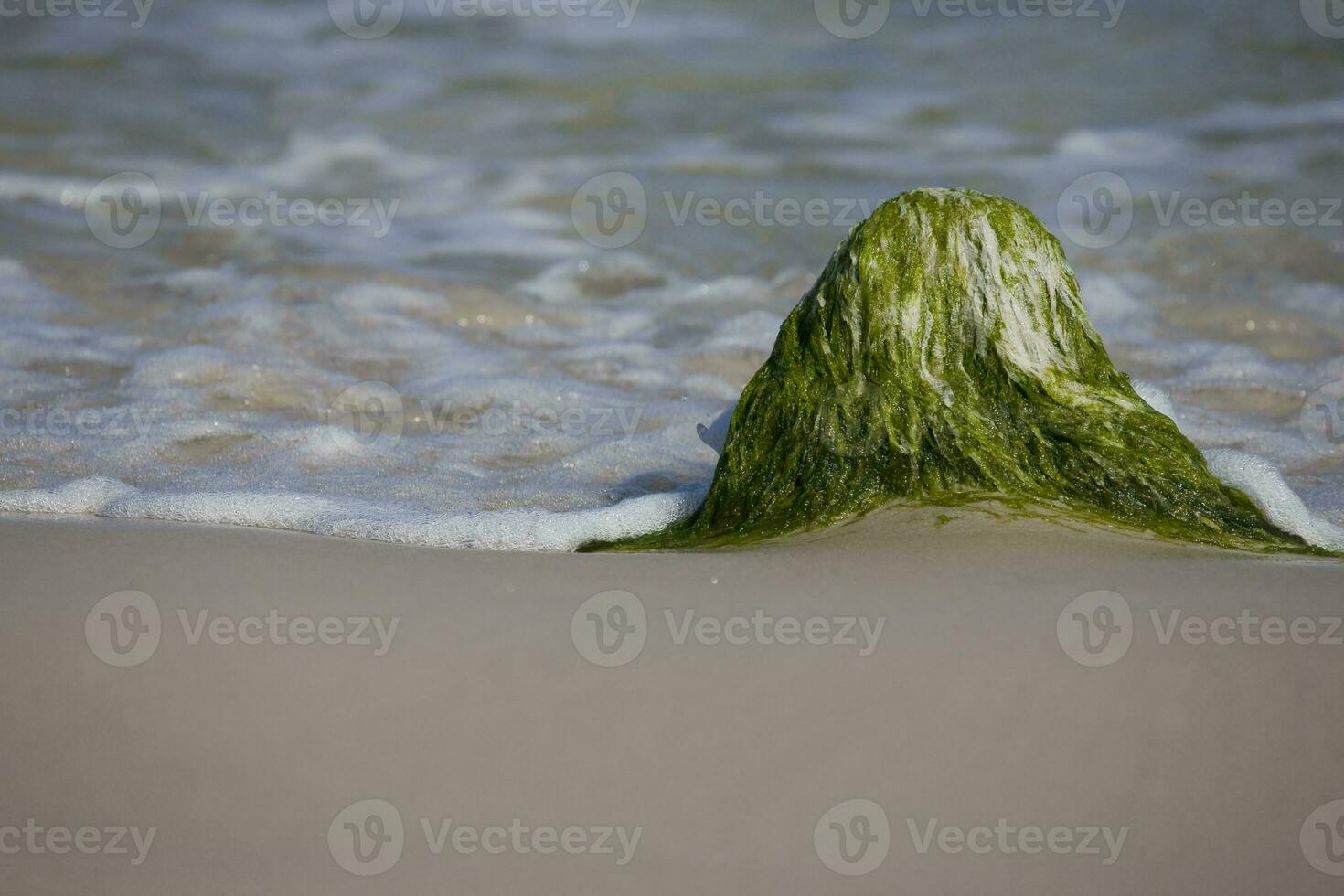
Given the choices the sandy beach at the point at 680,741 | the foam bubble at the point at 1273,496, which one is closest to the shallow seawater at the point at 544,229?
the foam bubble at the point at 1273,496

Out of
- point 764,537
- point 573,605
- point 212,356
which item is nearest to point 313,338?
point 212,356

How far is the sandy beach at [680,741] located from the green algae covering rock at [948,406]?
701 mm

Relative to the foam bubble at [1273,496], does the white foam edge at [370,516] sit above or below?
below

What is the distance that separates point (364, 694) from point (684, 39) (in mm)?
11132

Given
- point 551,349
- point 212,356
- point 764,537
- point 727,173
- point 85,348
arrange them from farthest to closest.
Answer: point 727,173 → point 551,349 → point 85,348 → point 212,356 → point 764,537

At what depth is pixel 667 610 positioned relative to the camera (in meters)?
2.76

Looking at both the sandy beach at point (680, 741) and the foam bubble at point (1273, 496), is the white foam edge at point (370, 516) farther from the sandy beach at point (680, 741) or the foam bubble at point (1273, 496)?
the foam bubble at point (1273, 496)

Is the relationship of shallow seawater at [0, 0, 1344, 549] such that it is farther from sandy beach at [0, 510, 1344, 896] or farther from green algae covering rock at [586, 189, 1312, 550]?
sandy beach at [0, 510, 1344, 896]

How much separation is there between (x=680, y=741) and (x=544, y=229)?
26.8ft

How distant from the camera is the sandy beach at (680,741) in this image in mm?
2146

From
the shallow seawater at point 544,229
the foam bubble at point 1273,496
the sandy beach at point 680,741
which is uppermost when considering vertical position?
the shallow seawater at point 544,229

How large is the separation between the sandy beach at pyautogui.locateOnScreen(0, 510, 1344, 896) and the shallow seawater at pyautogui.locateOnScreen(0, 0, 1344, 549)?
1163mm

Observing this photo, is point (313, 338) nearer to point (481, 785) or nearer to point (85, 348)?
point (85, 348)

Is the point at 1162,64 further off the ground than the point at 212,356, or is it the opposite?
the point at 1162,64
